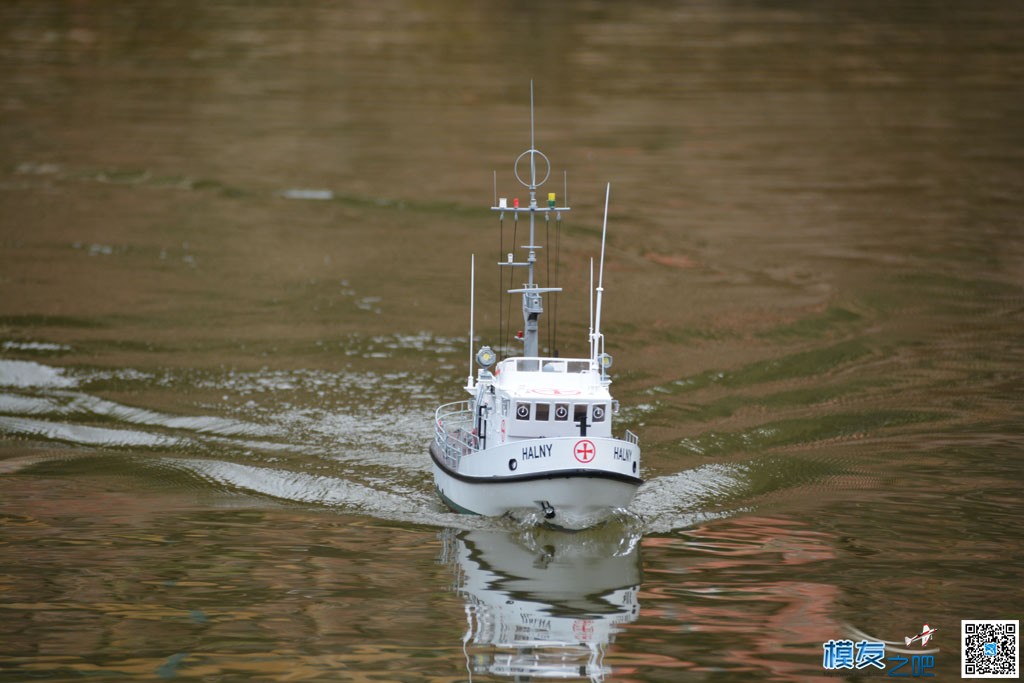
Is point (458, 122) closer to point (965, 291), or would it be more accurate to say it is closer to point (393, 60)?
point (393, 60)

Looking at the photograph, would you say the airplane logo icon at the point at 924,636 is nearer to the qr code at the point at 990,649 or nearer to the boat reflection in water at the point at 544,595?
the qr code at the point at 990,649

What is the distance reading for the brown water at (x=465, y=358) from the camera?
85.8 feet

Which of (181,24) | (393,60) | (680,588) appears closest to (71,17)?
(181,24)

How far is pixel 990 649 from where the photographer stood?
24906 millimetres

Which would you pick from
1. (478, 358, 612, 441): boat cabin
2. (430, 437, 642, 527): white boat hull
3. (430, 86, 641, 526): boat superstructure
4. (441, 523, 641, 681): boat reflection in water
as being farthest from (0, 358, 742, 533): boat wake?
(478, 358, 612, 441): boat cabin

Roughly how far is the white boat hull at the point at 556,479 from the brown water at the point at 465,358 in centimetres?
63

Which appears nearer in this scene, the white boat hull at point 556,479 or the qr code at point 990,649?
the qr code at point 990,649

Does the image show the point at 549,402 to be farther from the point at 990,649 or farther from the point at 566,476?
the point at 990,649

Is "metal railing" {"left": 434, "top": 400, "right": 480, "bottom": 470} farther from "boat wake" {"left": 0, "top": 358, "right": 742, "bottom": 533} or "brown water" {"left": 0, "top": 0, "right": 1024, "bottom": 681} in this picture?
"brown water" {"left": 0, "top": 0, "right": 1024, "bottom": 681}

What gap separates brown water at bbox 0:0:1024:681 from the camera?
26.2 m

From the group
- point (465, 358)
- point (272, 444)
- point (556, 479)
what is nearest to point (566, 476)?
point (556, 479)

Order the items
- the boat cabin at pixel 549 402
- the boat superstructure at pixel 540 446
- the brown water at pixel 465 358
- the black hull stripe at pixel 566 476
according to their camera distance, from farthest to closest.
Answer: the boat cabin at pixel 549 402 < the boat superstructure at pixel 540 446 < the black hull stripe at pixel 566 476 < the brown water at pixel 465 358

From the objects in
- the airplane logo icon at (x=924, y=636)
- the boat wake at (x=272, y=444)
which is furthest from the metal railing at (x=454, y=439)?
the airplane logo icon at (x=924, y=636)

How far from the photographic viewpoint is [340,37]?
373 ft
